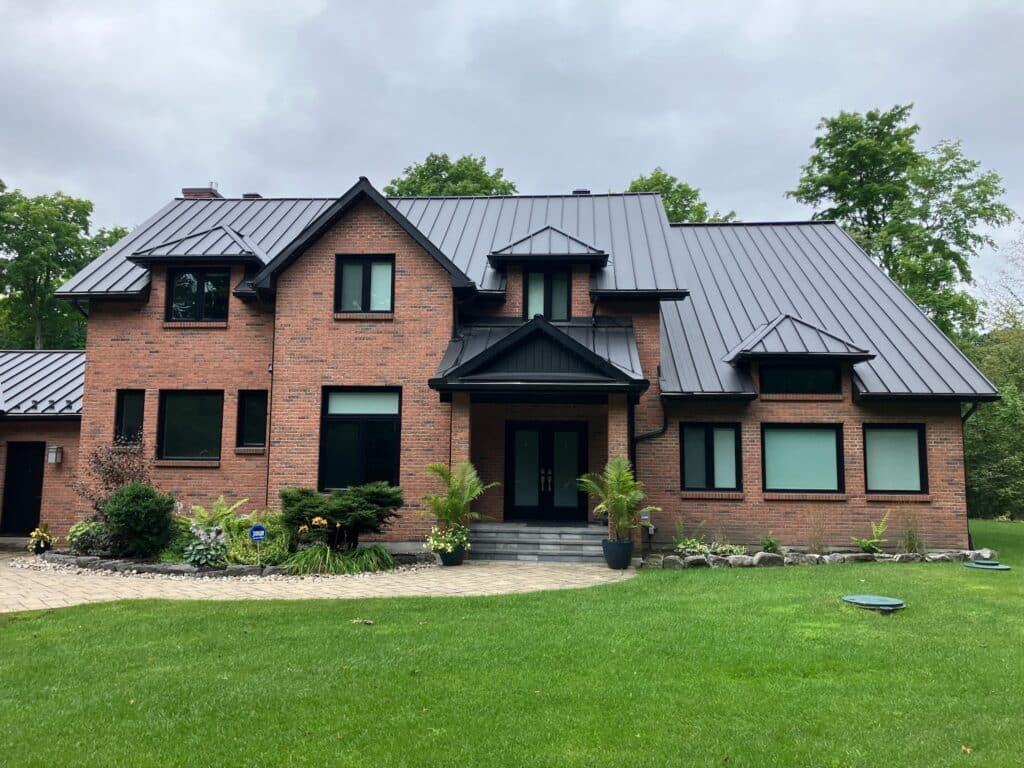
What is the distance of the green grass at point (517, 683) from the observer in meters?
4.59

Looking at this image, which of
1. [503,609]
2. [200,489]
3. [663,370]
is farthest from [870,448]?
[200,489]

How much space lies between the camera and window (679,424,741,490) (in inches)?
610

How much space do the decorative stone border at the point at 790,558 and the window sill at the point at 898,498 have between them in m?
1.19

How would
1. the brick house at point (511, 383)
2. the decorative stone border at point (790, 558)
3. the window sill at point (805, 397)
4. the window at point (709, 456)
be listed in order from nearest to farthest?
the decorative stone border at point (790, 558) → the brick house at point (511, 383) → the window sill at point (805, 397) → the window at point (709, 456)

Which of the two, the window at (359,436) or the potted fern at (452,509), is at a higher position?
the window at (359,436)

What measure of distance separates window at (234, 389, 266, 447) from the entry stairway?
5.57 metres

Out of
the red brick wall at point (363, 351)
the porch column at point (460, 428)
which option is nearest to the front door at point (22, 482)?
the red brick wall at point (363, 351)

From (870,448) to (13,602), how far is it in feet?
52.3

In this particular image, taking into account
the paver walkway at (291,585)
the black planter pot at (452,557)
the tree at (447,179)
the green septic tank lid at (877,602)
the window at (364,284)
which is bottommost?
the paver walkway at (291,585)

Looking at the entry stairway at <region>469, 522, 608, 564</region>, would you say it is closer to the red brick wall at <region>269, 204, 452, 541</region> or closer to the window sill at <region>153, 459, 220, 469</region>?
the red brick wall at <region>269, 204, 452, 541</region>

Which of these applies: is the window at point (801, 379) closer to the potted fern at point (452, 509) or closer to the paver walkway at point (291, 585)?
the paver walkway at point (291, 585)

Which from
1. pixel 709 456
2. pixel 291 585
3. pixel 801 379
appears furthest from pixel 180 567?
pixel 801 379

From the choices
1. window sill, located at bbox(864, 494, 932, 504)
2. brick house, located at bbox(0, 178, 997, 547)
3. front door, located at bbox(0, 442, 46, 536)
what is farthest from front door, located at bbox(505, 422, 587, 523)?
front door, located at bbox(0, 442, 46, 536)

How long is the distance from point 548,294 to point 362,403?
5116mm
